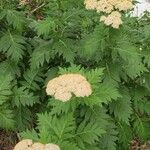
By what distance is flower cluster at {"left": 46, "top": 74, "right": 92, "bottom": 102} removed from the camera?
4.51 metres

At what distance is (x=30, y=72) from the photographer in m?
6.07

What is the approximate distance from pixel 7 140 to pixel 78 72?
2.42 meters

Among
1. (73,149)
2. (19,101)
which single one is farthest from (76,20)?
(73,149)

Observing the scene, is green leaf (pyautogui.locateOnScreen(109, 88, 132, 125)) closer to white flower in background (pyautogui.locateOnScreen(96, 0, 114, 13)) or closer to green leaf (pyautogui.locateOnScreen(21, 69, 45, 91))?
green leaf (pyautogui.locateOnScreen(21, 69, 45, 91))

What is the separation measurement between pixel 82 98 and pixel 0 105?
1260 millimetres

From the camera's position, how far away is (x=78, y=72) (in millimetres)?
4953

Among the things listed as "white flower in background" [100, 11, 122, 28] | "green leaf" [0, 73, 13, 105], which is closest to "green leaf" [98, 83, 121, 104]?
"white flower in background" [100, 11, 122, 28]

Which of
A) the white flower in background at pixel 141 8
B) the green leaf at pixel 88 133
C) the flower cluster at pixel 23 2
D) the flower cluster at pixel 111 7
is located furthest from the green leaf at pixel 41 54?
the white flower in background at pixel 141 8

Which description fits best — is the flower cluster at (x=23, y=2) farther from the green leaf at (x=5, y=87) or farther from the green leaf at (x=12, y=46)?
the green leaf at (x=5, y=87)

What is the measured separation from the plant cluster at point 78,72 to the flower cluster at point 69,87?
4 centimetres

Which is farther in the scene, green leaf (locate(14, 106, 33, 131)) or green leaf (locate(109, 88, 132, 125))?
green leaf (locate(14, 106, 33, 131))

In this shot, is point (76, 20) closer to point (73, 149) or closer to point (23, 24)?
point (23, 24)

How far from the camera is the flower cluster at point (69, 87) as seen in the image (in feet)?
14.8

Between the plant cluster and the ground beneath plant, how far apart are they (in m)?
0.50
